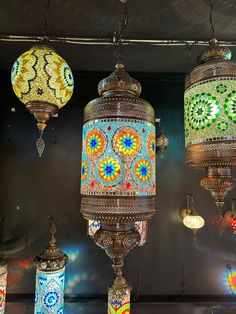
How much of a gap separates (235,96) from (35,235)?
215cm

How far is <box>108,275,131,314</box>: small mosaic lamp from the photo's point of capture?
34.9 inches

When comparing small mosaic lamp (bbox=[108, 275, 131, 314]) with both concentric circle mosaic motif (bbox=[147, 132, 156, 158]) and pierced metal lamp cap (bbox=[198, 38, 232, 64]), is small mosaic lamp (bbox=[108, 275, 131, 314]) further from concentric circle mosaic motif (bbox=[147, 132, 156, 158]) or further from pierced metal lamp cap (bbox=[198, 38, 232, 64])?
pierced metal lamp cap (bbox=[198, 38, 232, 64])

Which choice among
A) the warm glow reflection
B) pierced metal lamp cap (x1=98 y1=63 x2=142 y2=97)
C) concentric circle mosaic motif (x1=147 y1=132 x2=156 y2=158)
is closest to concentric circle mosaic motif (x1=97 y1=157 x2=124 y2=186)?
concentric circle mosaic motif (x1=147 y1=132 x2=156 y2=158)

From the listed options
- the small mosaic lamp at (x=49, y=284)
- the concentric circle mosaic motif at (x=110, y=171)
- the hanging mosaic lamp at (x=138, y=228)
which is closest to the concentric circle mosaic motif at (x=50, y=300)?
the small mosaic lamp at (x=49, y=284)

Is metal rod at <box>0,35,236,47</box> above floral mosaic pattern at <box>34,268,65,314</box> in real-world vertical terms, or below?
above

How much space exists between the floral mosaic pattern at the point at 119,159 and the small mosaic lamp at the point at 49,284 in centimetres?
89

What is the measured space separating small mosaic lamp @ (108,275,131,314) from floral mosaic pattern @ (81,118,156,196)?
0.40 metres

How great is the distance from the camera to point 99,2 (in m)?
1.43

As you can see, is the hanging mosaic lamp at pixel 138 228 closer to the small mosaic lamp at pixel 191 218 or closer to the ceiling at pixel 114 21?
the small mosaic lamp at pixel 191 218

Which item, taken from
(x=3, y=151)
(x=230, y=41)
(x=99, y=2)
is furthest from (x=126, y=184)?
(x=3, y=151)

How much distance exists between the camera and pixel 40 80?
0.99 metres

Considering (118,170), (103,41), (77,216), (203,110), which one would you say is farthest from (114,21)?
(77,216)

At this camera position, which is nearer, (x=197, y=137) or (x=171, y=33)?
(x=197, y=137)

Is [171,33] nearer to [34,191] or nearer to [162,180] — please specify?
[162,180]
